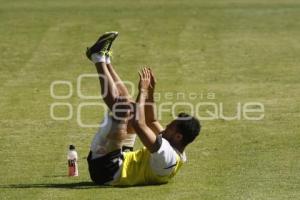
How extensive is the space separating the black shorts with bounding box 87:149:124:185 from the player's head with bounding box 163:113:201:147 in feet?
2.32

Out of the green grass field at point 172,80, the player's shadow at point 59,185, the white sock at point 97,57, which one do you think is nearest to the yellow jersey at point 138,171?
the green grass field at point 172,80

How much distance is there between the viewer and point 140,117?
42.6 feet

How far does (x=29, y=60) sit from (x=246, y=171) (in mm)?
13779

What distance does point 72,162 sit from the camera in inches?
561

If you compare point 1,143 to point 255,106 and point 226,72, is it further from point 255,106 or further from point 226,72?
point 226,72

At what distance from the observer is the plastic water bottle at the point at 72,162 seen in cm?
1416

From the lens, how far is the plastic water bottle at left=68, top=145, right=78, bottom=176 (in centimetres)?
1416

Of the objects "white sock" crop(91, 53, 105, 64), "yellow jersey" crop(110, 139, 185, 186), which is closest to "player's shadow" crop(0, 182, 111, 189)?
"yellow jersey" crop(110, 139, 185, 186)

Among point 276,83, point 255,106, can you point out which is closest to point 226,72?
point 276,83

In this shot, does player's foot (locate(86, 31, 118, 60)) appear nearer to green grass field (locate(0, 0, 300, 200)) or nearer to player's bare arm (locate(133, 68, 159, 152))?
player's bare arm (locate(133, 68, 159, 152))

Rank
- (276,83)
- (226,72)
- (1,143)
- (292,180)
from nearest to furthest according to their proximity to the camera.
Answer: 1. (292,180)
2. (1,143)
3. (276,83)
4. (226,72)

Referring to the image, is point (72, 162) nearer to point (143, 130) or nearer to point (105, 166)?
point (105, 166)

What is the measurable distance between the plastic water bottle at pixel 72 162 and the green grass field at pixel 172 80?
195mm

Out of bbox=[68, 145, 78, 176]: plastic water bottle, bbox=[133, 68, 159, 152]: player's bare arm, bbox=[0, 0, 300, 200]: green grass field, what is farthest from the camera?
bbox=[68, 145, 78, 176]: plastic water bottle
